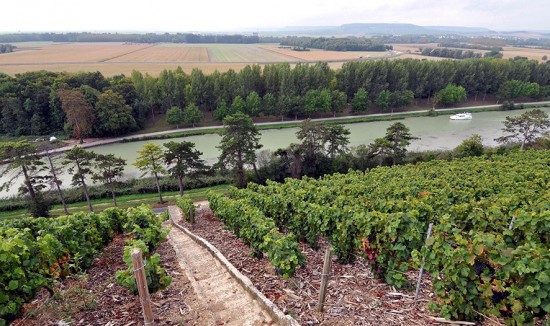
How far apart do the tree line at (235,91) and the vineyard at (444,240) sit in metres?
35.3

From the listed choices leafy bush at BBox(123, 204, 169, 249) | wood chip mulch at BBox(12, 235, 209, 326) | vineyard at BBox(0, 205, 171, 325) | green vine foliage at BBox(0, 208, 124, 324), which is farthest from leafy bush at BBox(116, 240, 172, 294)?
leafy bush at BBox(123, 204, 169, 249)

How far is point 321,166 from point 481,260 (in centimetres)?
A: 2459

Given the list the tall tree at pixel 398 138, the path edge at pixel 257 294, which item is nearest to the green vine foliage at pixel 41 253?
the path edge at pixel 257 294

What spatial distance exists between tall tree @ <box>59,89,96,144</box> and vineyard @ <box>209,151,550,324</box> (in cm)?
3483

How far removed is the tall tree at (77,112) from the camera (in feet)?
123

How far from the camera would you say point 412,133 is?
135ft

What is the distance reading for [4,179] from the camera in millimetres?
30297

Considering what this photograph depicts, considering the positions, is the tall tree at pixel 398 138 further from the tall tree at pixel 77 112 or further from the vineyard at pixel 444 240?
the tall tree at pixel 77 112

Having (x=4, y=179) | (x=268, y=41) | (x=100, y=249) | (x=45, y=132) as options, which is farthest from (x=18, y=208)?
(x=268, y=41)

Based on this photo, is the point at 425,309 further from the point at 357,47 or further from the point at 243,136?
the point at 357,47

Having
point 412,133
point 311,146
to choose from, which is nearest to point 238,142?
point 311,146

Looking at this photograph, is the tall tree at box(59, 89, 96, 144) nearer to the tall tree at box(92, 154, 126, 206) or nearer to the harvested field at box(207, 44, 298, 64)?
the tall tree at box(92, 154, 126, 206)

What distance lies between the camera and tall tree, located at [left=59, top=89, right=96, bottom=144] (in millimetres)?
37531

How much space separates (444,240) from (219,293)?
165 inches
